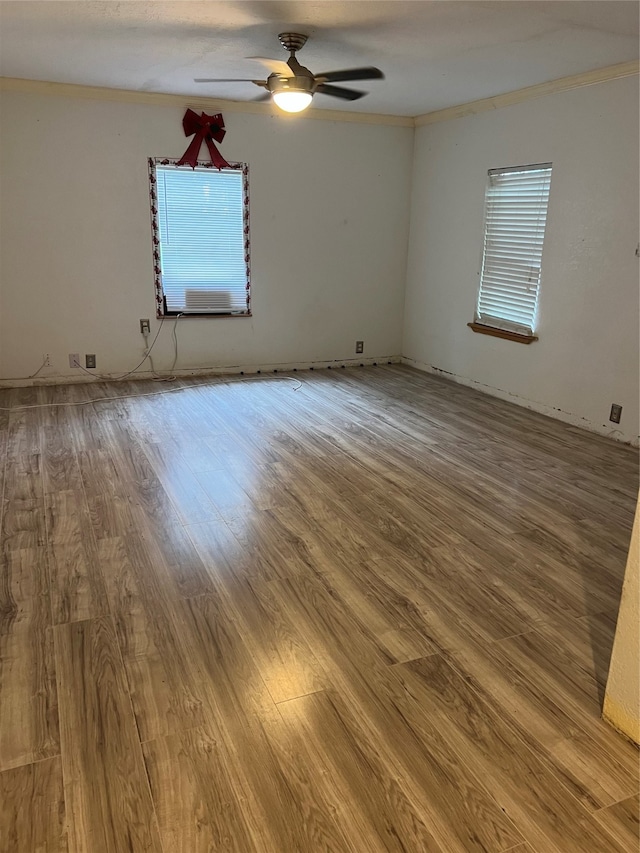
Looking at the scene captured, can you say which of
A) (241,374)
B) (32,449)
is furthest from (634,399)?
(32,449)

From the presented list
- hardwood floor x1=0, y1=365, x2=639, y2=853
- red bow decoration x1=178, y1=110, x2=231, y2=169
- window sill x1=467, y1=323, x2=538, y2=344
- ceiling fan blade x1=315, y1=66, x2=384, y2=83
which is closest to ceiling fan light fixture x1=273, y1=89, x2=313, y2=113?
ceiling fan blade x1=315, y1=66, x2=384, y2=83

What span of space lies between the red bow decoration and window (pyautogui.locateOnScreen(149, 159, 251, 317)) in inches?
3.9

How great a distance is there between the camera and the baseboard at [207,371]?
542cm

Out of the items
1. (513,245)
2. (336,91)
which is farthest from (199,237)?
(513,245)

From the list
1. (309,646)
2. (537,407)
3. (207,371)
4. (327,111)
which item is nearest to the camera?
(309,646)

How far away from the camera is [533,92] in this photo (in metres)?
4.72

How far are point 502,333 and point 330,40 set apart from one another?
2734 mm

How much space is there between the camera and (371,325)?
21.8 ft

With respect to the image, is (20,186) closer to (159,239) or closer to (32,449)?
(159,239)

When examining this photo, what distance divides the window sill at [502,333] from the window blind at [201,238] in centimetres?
226

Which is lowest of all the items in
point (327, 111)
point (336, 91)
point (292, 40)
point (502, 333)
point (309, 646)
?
point (309, 646)

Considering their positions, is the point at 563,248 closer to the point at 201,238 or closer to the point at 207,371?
the point at 201,238

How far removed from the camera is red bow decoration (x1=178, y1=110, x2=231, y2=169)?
5.36 meters

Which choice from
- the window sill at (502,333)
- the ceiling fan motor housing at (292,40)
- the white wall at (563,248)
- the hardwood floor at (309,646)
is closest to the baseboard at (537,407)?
the white wall at (563,248)
